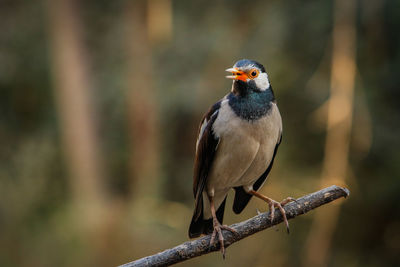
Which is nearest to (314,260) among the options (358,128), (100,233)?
(358,128)

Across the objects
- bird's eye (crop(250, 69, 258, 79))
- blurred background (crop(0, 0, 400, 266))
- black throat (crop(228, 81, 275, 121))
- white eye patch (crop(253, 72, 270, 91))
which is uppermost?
bird's eye (crop(250, 69, 258, 79))

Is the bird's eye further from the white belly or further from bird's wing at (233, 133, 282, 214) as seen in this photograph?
bird's wing at (233, 133, 282, 214)

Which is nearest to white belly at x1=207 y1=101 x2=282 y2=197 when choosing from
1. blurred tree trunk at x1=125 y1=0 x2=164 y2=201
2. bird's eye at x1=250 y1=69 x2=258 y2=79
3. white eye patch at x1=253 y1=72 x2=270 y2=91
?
white eye patch at x1=253 y1=72 x2=270 y2=91

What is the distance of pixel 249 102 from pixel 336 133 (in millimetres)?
2844

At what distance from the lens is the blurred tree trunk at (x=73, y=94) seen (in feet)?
34.9

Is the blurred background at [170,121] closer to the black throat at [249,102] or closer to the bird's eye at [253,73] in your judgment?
the black throat at [249,102]

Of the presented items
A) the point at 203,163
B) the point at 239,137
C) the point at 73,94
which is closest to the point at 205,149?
the point at 203,163

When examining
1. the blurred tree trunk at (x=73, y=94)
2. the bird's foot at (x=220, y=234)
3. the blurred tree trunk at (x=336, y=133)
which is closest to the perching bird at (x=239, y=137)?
the bird's foot at (x=220, y=234)

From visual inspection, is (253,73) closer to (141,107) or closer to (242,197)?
(242,197)

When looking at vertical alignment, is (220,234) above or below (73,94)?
above

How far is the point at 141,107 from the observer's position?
1001cm

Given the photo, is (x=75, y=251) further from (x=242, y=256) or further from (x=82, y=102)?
(x=82, y=102)

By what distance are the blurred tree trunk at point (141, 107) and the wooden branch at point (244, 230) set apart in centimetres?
543

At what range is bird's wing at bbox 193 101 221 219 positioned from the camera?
4664 millimetres
